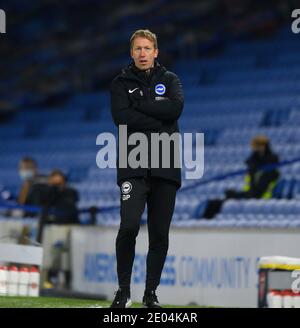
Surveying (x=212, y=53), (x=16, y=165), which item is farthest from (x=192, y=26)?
(x=16, y=165)

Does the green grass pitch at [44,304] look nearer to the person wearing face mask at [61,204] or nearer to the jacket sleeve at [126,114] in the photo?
the jacket sleeve at [126,114]

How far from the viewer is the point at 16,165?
19.5m

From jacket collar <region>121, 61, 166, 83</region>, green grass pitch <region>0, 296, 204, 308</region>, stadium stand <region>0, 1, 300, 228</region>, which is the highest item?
stadium stand <region>0, 1, 300, 228</region>

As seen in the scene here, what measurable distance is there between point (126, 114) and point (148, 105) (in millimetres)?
149

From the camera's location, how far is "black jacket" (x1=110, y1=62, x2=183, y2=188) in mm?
7039

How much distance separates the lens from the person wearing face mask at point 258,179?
1229cm

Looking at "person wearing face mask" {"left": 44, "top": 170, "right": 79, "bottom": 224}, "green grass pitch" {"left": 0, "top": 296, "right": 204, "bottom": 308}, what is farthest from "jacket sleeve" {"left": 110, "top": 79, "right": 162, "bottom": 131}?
"person wearing face mask" {"left": 44, "top": 170, "right": 79, "bottom": 224}

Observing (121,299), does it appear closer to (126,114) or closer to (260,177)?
(126,114)

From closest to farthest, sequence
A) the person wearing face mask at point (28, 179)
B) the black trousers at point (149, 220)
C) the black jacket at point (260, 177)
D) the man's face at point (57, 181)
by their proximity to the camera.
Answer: the black trousers at point (149, 220) → the black jacket at point (260, 177) → the man's face at point (57, 181) → the person wearing face mask at point (28, 179)

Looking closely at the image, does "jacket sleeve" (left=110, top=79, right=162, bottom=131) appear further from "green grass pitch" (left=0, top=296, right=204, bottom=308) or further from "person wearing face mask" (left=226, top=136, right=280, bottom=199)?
"person wearing face mask" (left=226, top=136, right=280, bottom=199)

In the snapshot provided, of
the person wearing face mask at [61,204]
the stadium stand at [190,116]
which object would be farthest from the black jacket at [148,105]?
the person wearing face mask at [61,204]

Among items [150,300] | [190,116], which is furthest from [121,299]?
[190,116]

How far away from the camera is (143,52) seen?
7.07 m
